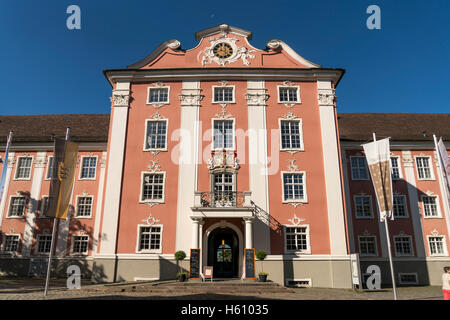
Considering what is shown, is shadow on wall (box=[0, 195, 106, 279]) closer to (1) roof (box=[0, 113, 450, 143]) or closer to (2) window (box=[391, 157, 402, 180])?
(1) roof (box=[0, 113, 450, 143])

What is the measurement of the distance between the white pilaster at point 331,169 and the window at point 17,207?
2354cm

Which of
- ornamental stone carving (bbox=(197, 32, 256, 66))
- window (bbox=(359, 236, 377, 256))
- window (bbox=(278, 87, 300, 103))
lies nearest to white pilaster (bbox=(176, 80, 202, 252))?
ornamental stone carving (bbox=(197, 32, 256, 66))

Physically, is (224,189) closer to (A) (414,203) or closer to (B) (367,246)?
(B) (367,246)

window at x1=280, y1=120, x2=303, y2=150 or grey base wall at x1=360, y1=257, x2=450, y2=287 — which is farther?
grey base wall at x1=360, y1=257, x2=450, y2=287

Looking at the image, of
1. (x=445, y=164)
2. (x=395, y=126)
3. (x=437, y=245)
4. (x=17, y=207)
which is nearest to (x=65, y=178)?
(x=17, y=207)

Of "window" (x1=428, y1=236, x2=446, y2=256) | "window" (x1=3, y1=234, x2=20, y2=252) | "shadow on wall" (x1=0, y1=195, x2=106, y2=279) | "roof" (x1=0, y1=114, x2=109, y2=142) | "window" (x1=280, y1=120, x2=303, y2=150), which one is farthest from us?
"roof" (x1=0, y1=114, x2=109, y2=142)

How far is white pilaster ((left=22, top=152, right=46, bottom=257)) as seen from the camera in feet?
81.0

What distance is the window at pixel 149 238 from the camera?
67.2 ft

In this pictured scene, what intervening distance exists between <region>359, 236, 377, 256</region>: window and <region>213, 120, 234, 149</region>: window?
12.1 meters

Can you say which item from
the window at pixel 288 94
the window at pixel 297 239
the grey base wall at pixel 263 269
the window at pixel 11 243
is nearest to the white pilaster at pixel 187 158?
the grey base wall at pixel 263 269

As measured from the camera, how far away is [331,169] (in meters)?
21.5
